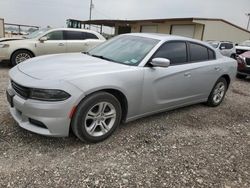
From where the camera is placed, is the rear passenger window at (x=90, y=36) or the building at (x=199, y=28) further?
the building at (x=199, y=28)

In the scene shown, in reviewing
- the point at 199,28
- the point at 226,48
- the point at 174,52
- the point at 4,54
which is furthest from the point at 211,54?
the point at 199,28

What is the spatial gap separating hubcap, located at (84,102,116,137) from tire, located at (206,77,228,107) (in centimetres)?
261

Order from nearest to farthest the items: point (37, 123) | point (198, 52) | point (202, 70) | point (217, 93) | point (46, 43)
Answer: point (37, 123), point (202, 70), point (198, 52), point (217, 93), point (46, 43)

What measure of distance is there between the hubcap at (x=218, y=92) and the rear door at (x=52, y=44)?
5.46 m

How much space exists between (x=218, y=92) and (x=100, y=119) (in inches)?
122

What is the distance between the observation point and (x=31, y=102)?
104 inches

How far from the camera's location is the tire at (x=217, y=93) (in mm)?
4855

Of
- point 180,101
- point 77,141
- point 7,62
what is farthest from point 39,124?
point 7,62

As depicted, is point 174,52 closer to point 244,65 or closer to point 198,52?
point 198,52

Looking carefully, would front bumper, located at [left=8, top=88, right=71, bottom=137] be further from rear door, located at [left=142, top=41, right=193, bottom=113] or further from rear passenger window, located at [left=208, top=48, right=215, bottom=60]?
rear passenger window, located at [left=208, top=48, right=215, bottom=60]

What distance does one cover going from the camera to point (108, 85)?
2920 millimetres

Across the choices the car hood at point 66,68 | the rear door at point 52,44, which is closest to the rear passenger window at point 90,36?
the rear door at point 52,44

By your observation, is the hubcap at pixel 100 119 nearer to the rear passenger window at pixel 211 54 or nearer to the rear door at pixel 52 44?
the rear passenger window at pixel 211 54

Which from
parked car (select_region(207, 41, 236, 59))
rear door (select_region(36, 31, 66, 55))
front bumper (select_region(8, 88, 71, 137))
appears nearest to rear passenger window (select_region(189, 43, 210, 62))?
front bumper (select_region(8, 88, 71, 137))
